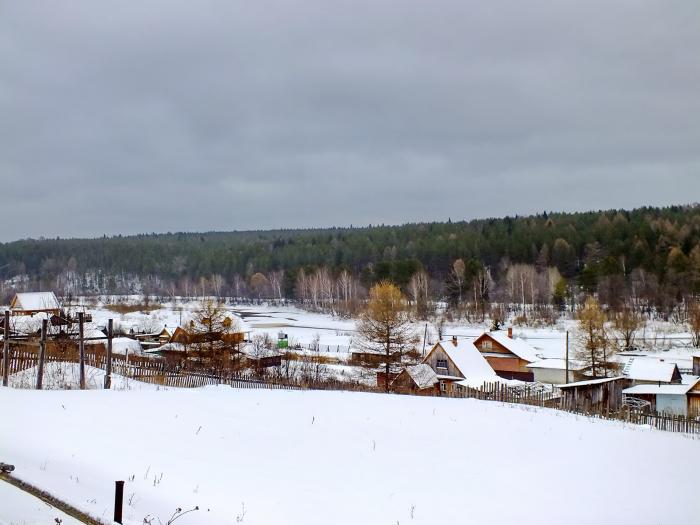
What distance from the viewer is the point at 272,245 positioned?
190625mm

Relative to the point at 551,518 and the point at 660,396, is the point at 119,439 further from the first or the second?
the point at 660,396

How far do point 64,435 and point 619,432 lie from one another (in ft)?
42.8

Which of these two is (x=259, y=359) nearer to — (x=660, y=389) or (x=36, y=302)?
(x=660, y=389)

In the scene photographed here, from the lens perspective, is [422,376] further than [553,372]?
No

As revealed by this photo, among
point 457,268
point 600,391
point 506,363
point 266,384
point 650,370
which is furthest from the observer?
point 457,268

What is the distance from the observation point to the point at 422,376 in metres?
35.2

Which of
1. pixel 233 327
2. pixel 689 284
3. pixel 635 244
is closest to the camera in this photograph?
pixel 233 327

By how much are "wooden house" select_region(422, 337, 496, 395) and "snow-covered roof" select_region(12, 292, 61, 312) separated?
38919 millimetres

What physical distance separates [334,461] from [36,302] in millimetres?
57241

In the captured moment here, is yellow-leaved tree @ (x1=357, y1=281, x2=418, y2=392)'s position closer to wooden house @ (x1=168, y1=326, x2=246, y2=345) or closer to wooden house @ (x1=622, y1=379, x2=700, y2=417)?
wooden house @ (x1=168, y1=326, x2=246, y2=345)

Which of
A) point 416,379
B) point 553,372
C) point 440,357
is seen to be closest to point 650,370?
point 553,372

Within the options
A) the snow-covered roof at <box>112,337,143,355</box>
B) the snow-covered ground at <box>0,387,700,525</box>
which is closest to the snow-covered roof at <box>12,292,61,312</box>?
the snow-covered roof at <box>112,337,143,355</box>

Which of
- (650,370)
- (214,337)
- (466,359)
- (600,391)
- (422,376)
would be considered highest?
(214,337)

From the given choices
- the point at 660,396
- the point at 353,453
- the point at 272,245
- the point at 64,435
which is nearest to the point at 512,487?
the point at 353,453
